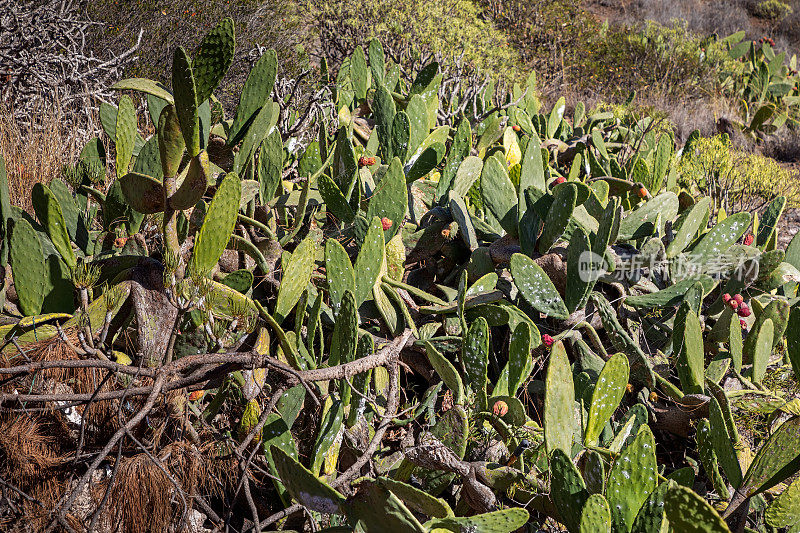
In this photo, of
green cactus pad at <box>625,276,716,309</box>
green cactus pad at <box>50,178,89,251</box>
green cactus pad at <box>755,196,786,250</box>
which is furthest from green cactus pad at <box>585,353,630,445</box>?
green cactus pad at <box>50,178,89,251</box>

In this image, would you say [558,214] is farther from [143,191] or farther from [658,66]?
[658,66]

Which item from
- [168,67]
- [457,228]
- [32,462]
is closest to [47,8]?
[168,67]

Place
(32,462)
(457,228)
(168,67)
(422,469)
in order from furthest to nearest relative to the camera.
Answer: (168,67) → (457,228) → (422,469) → (32,462)

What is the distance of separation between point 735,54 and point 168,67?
27.5 feet

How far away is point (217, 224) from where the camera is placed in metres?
1.37

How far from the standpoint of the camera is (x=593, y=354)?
1.95 m

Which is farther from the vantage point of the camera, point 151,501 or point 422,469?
point 422,469

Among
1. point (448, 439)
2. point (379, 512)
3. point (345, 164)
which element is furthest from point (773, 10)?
point (379, 512)

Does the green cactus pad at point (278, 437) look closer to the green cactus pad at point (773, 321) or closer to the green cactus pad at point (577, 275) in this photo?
the green cactus pad at point (577, 275)

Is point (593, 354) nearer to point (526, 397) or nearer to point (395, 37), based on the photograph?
point (526, 397)

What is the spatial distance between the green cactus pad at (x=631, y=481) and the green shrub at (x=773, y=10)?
17635mm

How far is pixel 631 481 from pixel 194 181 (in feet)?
3.68

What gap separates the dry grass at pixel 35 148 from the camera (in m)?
2.92

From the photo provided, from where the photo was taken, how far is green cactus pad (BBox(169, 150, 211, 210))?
129 cm
